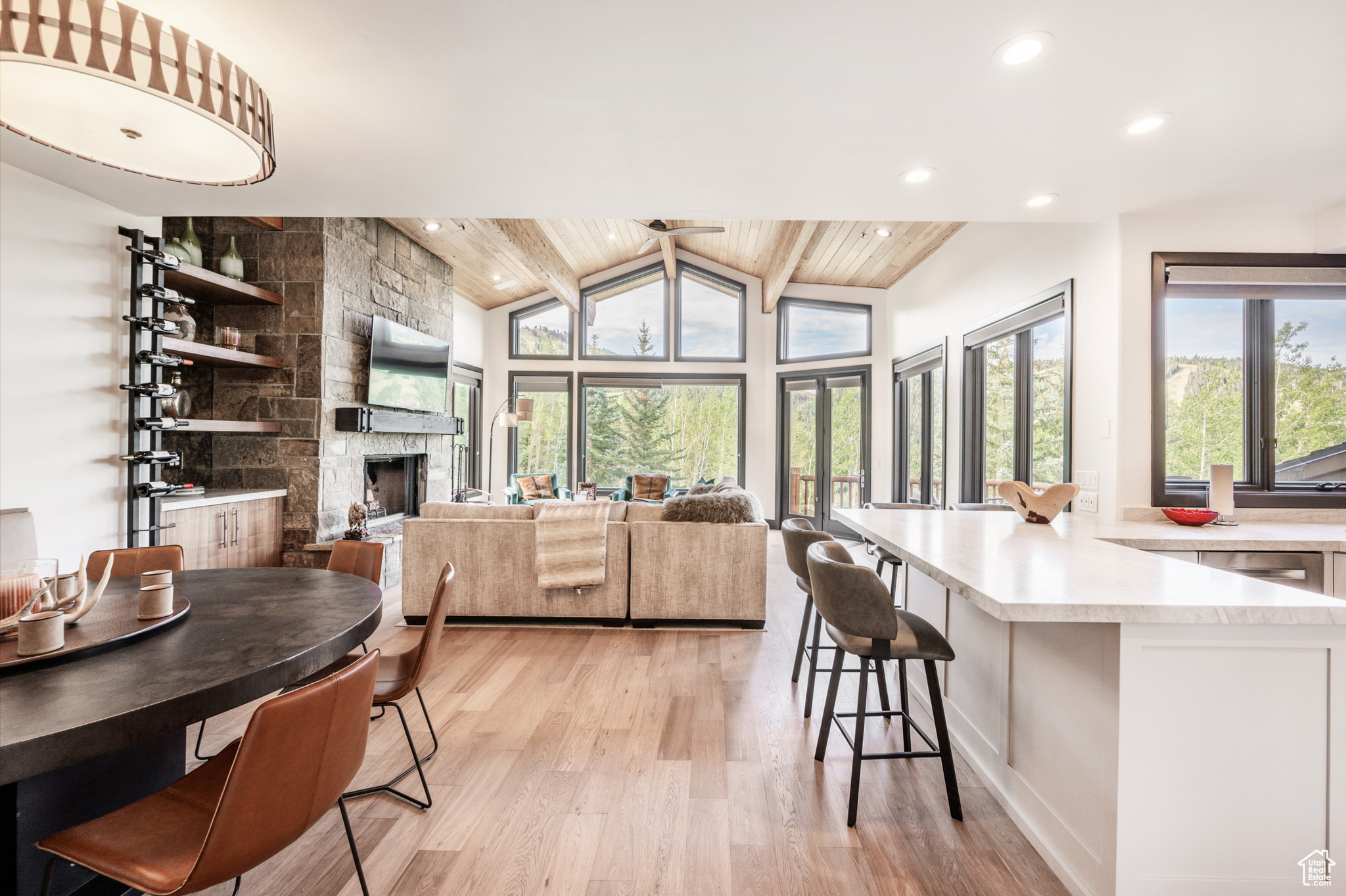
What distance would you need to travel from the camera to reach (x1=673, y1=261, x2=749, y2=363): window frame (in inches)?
330

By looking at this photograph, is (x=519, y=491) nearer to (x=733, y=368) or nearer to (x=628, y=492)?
(x=628, y=492)

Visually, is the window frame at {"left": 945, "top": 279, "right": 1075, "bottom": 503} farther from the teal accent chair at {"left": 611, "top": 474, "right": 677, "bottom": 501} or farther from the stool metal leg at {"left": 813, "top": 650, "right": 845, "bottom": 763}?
the teal accent chair at {"left": 611, "top": 474, "right": 677, "bottom": 501}

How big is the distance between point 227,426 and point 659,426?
5363mm

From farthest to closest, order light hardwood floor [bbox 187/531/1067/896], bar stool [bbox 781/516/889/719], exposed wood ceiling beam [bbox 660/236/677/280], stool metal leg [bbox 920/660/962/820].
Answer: exposed wood ceiling beam [bbox 660/236/677/280], bar stool [bbox 781/516/889/719], stool metal leg [bbox 920/660/962/820], light hardwood floor [bbox 187/531/1067/896]

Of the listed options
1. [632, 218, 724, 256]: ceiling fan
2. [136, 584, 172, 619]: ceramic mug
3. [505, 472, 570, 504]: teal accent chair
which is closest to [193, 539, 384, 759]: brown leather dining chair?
[136, 584, 172, 619]: ceramic mug

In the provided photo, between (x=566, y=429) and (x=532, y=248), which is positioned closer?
(x=532, y=248)

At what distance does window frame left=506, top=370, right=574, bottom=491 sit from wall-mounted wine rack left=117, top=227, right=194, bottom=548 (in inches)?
201

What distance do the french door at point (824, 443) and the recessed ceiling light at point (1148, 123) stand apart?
16.1 feet

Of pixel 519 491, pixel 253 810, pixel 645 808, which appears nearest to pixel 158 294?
pixel 253 810

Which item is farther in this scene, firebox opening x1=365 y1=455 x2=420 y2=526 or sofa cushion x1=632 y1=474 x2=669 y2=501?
sofa cushion x1=632 y1=474 x2=669 y2=501

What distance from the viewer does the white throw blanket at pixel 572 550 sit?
149 inches

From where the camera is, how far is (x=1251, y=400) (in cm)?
318

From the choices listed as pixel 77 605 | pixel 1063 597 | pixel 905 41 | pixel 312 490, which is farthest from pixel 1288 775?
pixel 312 490

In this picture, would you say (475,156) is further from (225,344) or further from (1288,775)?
(1288,775)
